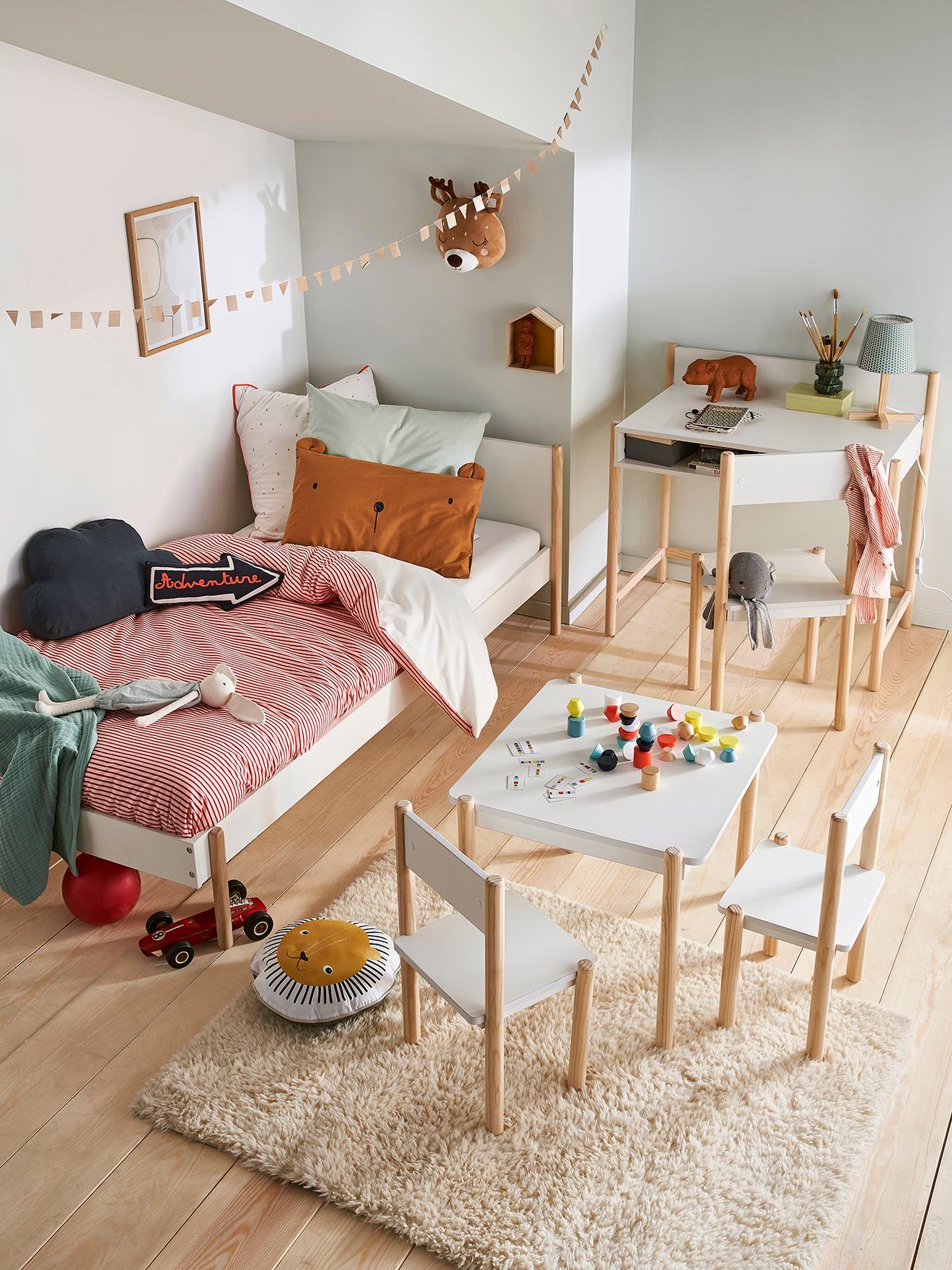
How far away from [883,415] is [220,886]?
7.95 feet

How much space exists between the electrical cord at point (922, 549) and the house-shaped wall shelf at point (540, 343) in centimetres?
119

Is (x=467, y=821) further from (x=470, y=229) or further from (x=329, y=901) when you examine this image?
(x=470, y=229)

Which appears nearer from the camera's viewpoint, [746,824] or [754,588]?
[746,824]

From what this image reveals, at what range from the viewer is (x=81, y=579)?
3107mm

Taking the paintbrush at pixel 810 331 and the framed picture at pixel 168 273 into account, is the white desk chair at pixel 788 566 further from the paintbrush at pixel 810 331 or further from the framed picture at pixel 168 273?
the framed picture at pixel 168 273

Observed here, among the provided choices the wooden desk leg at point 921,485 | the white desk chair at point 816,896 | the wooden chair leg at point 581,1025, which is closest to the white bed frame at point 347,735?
the wooden chair leg at point 581,1025

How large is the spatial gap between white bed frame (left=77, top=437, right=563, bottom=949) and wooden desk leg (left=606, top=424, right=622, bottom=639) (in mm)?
161

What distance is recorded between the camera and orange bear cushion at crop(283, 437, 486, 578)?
3.47 m

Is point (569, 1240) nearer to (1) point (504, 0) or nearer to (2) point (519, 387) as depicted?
(2) point (519, 387)

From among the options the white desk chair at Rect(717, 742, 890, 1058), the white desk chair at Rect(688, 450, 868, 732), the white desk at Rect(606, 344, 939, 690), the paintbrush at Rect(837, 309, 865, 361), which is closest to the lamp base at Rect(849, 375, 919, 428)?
the white desk at Rect(606, 344, 939, 690)

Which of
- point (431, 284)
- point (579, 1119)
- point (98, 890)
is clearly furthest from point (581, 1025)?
point (431, 284)

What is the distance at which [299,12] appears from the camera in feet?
8.12

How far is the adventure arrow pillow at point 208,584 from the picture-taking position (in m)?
3.26

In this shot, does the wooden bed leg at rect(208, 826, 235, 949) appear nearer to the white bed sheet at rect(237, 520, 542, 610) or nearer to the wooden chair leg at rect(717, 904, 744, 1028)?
the wooden chair leg at rect(717, 904, 744, 1028)
